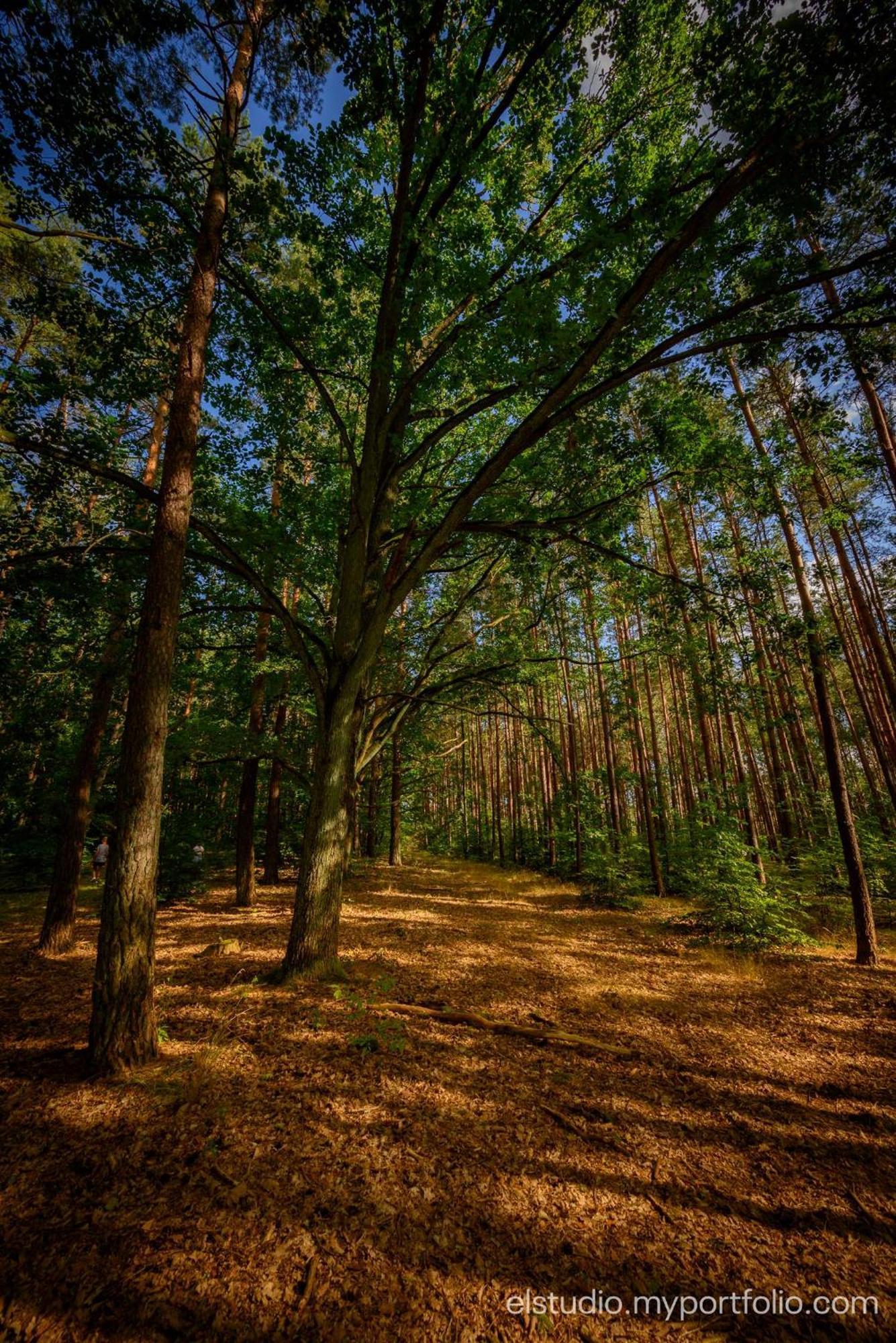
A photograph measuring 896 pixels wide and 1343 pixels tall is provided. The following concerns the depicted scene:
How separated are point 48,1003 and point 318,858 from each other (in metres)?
3.23

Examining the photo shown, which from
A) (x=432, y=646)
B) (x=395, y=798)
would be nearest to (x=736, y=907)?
(x=432, y=646)

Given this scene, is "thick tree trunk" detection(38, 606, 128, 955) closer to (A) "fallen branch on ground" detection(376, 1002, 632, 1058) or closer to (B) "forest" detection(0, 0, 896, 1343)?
(B) "forest" detection(0, 0, 896, 1343)

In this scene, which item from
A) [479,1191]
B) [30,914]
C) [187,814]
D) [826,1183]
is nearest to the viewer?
[479,1191]

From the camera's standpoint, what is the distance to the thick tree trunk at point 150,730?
146 inches

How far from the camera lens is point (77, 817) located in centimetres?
736

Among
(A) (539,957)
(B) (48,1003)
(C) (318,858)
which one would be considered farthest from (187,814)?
(A) (539,957)

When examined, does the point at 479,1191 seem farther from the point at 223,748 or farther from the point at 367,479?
the point at 223,748

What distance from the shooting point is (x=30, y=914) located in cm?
1006

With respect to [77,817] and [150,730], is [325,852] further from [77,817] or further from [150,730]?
[77,817]

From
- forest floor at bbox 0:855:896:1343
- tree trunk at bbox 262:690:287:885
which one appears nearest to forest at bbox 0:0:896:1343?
forest floor at bbox 0:855:896:1343

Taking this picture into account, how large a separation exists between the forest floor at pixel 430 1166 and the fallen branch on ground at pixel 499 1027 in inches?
4.4

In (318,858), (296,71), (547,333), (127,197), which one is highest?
(296,71)

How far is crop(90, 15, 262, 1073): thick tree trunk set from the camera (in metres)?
3.72

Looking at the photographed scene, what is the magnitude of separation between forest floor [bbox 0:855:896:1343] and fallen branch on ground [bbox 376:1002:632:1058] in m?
0.11
